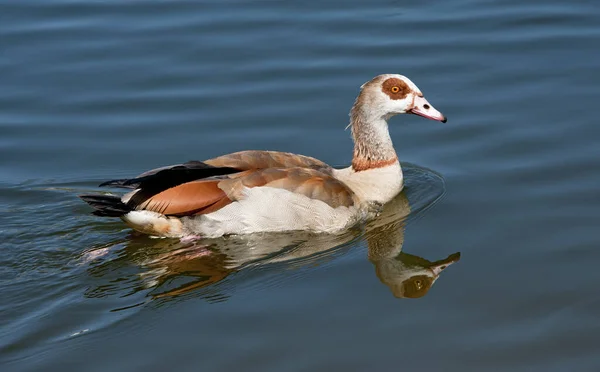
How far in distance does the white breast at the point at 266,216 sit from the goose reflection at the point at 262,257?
81 mm

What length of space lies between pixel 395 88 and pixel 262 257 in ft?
7.65

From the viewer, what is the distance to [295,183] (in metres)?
9.32

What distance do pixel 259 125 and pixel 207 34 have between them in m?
2.75

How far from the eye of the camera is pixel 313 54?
506 inches

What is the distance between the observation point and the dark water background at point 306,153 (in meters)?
7.28

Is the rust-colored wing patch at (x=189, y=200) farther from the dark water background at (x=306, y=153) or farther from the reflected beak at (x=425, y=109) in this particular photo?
the reflected beak at (x=425, y=109)

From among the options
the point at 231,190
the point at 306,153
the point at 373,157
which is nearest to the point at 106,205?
the point at 231,190

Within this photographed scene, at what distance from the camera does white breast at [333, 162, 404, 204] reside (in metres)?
9.88

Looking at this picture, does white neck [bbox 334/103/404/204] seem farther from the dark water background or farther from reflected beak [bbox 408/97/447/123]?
reflected beak [bbox 408/97/447/123]

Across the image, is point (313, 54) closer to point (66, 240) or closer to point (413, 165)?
point (413, 165)

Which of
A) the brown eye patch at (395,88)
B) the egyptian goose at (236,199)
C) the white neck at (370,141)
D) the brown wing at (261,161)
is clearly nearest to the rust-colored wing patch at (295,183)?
the egyptian goose at (236,199)

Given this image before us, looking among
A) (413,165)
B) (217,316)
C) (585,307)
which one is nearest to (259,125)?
(413,165)

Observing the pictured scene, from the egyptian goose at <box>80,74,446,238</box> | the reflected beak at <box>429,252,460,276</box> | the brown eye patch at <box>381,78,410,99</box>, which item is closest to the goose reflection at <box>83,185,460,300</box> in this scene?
the reflected beak at <box>429,252,460,276</box>

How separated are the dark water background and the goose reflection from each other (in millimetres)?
27
